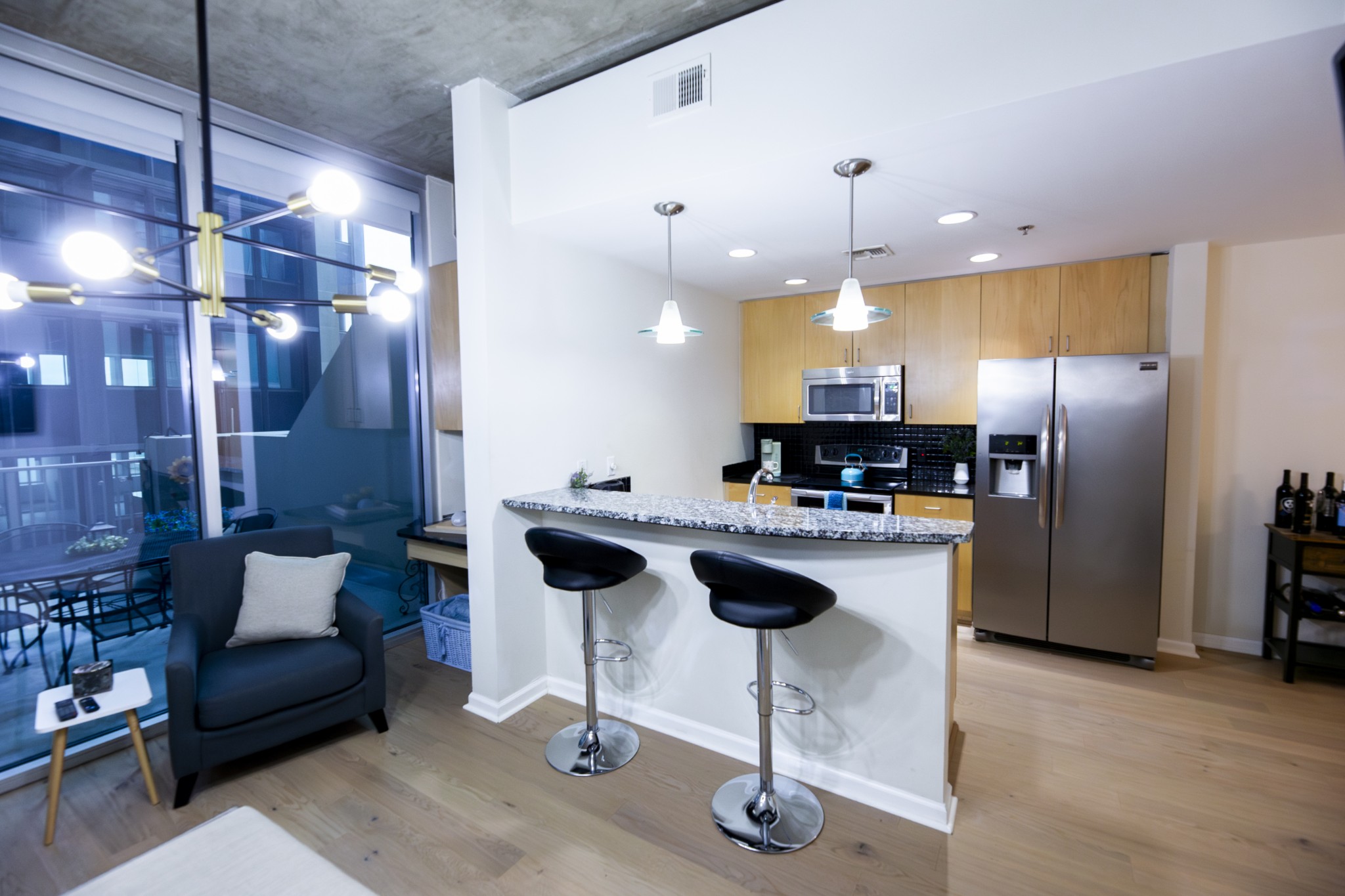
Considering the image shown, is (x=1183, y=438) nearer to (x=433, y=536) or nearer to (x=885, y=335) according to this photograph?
(x=885, y=335)

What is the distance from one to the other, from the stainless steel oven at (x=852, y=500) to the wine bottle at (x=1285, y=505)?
2.05 meters

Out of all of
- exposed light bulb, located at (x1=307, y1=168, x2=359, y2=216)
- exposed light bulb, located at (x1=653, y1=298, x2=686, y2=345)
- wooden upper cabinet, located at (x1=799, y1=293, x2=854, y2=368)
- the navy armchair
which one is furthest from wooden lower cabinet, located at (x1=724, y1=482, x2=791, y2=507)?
exposed light bulb, located at (x1=307, y1=168, x2=359, y2=216)

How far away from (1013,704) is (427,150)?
175 inches

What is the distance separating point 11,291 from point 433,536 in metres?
2.24

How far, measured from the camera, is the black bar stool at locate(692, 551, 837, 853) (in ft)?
6.20

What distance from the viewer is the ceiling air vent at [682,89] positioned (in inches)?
87.0

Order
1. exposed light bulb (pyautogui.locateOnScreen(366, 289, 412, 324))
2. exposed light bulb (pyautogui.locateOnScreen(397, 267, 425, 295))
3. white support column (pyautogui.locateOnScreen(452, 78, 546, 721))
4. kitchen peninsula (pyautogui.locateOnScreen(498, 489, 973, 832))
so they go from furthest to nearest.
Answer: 1. white support column (pyautogui.locateOnScreen(452, 78, 546, 721))
2. kitchen peninsula (pyautogui.locateOnScreen(498, 489, 973, 832))
3. exposed light bulb (pyautogui.locateOnScreen(397, 267, 425, 295))
4. exposed light bulb (pyautogui.locateOnScreen(366, 289, 412, 324))

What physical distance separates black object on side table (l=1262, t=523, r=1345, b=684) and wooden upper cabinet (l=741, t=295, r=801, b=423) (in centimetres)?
289

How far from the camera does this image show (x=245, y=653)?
8.32ft

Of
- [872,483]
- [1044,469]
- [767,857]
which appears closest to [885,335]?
[872,483]

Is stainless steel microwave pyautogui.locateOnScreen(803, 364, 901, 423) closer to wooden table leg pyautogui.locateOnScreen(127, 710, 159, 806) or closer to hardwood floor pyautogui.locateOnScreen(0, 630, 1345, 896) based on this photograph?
hardwood floor pyautogui.locateOnScreen(0, 630, 1345, 896)

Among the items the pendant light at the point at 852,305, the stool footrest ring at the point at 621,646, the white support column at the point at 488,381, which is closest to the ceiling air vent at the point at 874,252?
the pendant light at the point at 852,305

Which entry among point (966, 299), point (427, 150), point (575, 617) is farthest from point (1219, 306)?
point (427, 150)

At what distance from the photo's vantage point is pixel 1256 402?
3.42 metres
